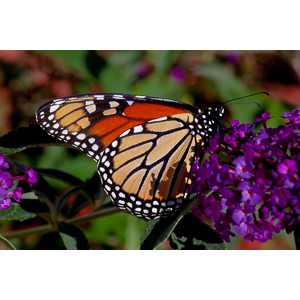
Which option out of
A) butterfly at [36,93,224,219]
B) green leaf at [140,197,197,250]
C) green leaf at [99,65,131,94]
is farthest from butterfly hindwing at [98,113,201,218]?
green leaf at [99,65,131,94]

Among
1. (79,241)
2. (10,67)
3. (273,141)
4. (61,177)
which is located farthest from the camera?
(10,67)

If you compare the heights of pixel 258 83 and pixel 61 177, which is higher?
pixel 258 83

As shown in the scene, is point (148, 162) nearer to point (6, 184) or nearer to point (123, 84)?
point (6, 184)

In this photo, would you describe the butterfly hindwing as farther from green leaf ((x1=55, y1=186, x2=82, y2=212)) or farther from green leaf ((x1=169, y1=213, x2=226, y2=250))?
green leaf ((x1=55, y1=186, x2=82, y2=212))

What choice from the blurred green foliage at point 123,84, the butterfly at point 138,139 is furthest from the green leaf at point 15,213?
the blurred green foliage at point 123,84

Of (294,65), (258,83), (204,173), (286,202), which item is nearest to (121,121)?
(204,173)

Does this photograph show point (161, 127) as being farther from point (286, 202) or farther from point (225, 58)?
point (225, 58)

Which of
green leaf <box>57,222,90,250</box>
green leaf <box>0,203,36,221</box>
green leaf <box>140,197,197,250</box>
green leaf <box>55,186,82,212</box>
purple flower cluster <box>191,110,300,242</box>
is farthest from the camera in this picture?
green leaf <box>55,186,82,212</box>
